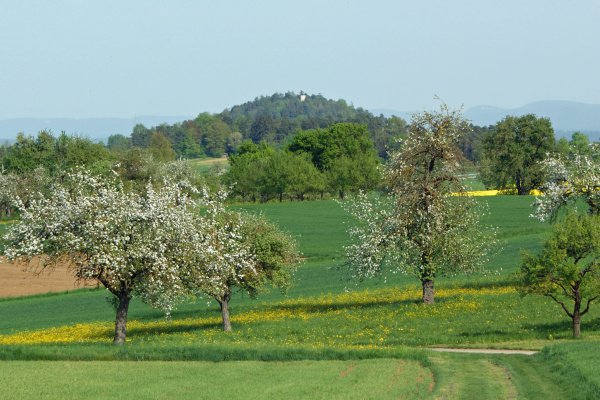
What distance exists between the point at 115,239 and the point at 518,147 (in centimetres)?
11548

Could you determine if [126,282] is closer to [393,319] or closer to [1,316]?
[393,319]

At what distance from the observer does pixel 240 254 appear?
47125mm

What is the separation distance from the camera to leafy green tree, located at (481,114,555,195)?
147 meters

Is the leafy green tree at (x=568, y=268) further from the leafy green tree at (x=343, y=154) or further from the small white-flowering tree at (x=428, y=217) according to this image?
the leafy green tree at (x=343, y=154)

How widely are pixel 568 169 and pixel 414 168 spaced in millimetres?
12481

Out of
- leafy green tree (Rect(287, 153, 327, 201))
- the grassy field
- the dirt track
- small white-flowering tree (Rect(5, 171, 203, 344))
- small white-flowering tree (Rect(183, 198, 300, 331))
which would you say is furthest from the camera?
leafy green tree (Rect(287, 153, 327, 201))

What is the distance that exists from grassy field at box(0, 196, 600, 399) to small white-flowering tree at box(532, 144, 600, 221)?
6.05m

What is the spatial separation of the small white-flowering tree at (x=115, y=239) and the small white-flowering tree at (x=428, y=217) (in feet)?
47.3

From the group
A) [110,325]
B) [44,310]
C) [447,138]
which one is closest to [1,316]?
[44,310]

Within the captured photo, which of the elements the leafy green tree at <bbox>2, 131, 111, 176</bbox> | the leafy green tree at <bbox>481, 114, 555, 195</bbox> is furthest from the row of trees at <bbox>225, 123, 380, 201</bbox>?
the leafy green tree at <bbox>2, 131, 111, 176</bbox>

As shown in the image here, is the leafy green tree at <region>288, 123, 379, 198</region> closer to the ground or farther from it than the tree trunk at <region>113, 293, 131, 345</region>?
farther from it

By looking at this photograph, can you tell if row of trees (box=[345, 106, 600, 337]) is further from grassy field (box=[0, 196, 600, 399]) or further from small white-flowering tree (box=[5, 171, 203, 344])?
small white-flowering tree (box=[5, 171, 203, 344])

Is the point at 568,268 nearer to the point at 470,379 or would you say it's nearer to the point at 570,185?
the point at 470,379

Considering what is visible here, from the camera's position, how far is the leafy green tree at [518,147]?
147375mm
